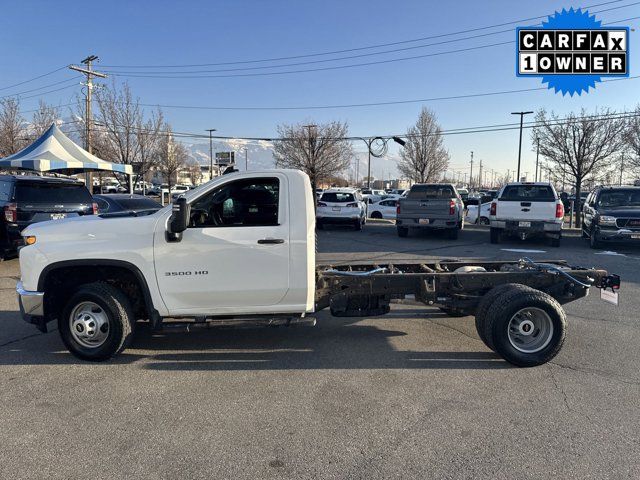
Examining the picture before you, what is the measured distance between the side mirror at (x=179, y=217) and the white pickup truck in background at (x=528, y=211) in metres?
12.1

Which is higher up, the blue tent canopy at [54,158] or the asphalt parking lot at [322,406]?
the blue tent canopy at [54,158]

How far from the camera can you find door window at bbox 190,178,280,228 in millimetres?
5074

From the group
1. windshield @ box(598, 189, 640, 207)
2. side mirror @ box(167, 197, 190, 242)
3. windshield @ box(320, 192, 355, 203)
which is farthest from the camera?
windshield @ box(320, 192, 355, 203)

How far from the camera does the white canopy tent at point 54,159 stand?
16.6 meters

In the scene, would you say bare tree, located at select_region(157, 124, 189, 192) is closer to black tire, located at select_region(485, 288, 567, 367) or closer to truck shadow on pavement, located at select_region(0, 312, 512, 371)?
truck shadow on pavement, located at select_region(0, 312, 512, 371)

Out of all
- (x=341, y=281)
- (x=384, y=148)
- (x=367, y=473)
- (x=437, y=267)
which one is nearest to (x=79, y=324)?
(x=341, y=281)

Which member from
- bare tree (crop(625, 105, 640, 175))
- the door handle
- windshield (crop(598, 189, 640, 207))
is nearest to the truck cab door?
the door handle

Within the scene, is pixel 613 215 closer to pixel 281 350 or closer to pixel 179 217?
pixel 281 350

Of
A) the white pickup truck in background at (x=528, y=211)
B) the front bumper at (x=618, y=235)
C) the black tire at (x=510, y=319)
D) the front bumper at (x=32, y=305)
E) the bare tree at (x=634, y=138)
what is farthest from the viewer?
the bare tree at (x=634, y=138)

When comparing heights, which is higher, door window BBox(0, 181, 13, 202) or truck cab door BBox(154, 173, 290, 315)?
door window BBox(0, 181, 13, 202)

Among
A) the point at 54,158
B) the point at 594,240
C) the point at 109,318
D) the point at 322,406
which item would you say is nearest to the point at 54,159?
the point at 54,158

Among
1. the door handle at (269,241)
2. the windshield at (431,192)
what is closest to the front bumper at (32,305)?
the door handle at (269,241)

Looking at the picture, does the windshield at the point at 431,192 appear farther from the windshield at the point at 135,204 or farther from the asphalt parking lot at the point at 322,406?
the asphalt parking lot at the point at 322,406

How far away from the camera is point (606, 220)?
13.9m
